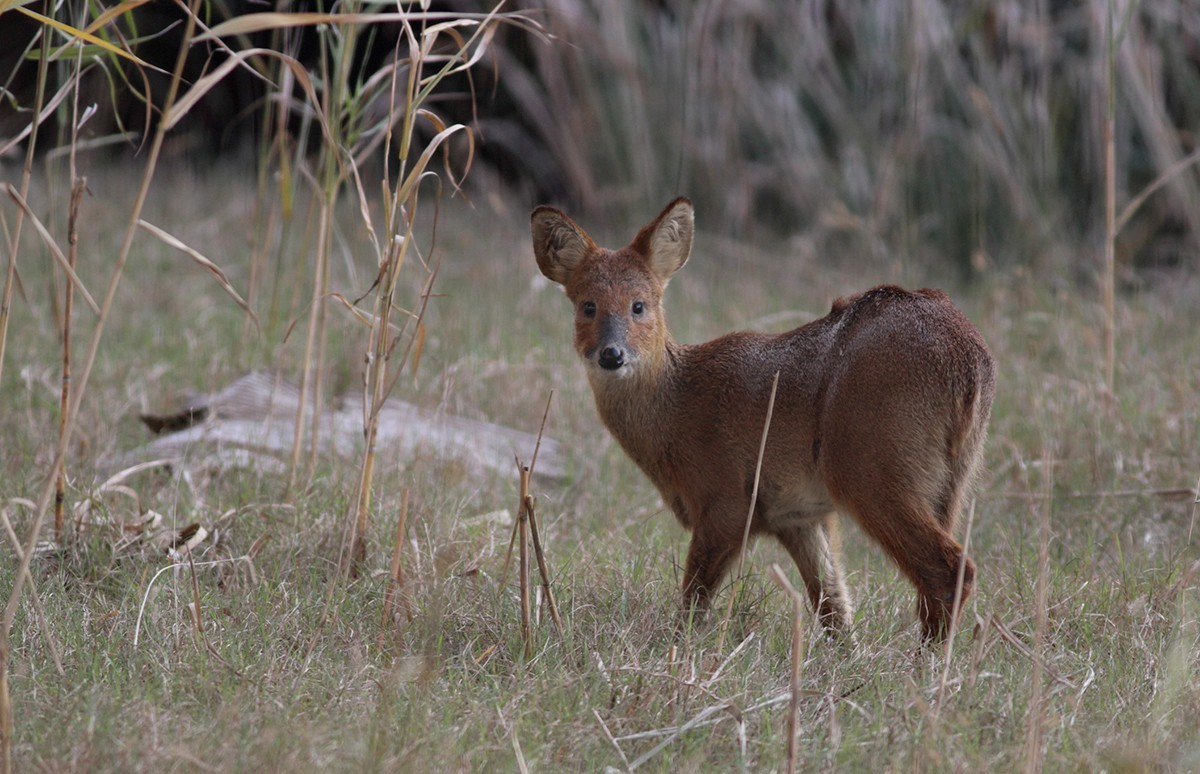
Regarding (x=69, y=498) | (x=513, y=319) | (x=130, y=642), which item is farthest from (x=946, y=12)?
(x=130, y=642)

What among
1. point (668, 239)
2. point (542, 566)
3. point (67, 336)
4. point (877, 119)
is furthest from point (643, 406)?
point (877, 119)

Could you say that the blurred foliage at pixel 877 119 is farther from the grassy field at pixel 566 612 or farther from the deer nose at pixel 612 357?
the deer nose at pixel 612 357

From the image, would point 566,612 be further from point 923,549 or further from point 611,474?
point 611,474

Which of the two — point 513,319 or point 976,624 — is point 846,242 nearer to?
point 513,319

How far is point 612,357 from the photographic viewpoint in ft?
12.2

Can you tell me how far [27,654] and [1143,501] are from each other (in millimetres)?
3389

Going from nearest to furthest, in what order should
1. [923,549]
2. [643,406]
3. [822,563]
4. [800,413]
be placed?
[923,549], [800,413], [822,563], [643,406]

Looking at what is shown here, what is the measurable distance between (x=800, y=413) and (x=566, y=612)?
79 centimetres

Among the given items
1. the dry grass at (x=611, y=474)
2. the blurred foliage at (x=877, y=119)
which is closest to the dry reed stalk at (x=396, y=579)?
the dry grass at (x=611, y=474)

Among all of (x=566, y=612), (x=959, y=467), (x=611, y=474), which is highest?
(x=959, y=467)

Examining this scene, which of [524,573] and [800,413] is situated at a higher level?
[800,413]

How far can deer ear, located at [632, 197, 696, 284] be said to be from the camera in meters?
3.88

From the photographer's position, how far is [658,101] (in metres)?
8.46

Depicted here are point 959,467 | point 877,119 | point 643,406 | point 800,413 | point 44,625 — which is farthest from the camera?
point 877,119
